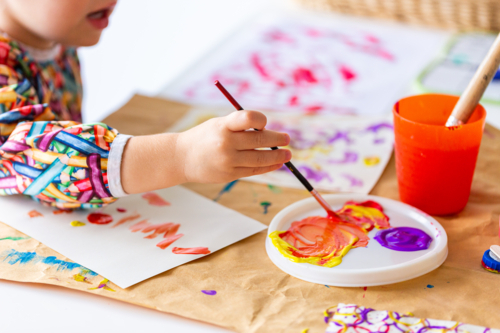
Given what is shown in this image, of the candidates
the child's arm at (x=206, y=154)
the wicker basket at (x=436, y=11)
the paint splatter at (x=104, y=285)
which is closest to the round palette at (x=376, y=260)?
the child's arm at (x=206, y=154)

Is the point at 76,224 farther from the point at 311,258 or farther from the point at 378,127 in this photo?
the point at 378,127

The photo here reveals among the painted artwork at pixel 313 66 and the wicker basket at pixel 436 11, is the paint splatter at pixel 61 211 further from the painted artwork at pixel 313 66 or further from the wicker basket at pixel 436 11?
the wicker basket at pixel 436 11

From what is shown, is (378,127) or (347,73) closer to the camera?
(378,127)

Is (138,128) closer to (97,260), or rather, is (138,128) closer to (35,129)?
(35,129)

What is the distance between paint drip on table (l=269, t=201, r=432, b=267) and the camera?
644 millimetres

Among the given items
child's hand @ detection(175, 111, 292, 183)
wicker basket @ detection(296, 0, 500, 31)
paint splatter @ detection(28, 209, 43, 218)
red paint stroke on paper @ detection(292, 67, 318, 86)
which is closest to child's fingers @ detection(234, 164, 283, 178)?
child's hand @ detection(175, 111, 292, 183)

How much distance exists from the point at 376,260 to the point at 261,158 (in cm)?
19

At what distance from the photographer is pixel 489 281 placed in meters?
0.61

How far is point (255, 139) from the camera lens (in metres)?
0.65

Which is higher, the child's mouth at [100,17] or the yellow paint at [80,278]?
the child's mouth at [100,17]

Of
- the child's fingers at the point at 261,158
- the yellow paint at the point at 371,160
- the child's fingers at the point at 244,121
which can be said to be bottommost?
the yellow paint at the point at 371,160

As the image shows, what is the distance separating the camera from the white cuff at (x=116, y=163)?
0.69m

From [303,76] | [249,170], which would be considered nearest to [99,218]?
[249,170]

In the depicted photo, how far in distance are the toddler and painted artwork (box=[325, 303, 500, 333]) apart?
0.70ft
